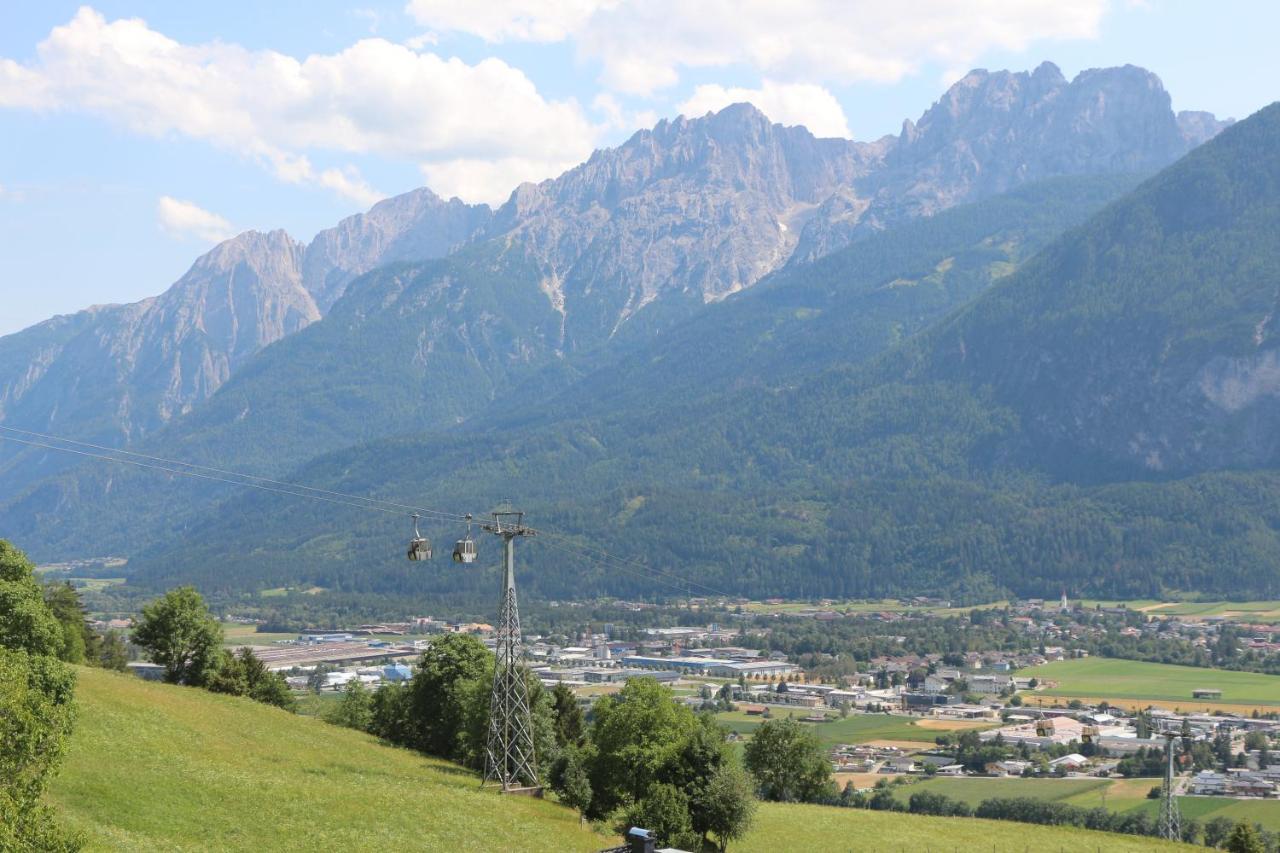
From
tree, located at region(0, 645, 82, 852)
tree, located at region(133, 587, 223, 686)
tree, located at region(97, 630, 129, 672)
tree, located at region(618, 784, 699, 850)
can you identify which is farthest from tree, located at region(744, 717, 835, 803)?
tree, located at region(0, 645, 82, 852)

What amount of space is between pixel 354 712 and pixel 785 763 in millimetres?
33535

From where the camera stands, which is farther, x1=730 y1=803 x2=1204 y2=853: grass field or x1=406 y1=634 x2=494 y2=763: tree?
x1=406 y1=634 x2=494 y2=763: tree

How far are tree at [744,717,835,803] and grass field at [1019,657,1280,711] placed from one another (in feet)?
258

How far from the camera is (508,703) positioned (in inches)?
2442

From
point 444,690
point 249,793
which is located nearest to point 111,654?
point 444,690

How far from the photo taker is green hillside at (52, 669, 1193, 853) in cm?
4725

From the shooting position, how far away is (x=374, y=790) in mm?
56219

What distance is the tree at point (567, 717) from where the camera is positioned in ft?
281

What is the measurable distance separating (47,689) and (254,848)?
9.13m

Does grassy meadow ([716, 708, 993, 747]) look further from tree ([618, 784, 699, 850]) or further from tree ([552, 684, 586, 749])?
tree ([618, 784, 699, 850])

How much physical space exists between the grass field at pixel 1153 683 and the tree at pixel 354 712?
278ft

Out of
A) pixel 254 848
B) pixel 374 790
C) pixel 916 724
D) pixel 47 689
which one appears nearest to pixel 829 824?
pixel 374 790

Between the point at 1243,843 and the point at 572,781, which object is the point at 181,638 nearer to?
the point at 572,781

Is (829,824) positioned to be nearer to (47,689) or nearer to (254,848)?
(254,848)
